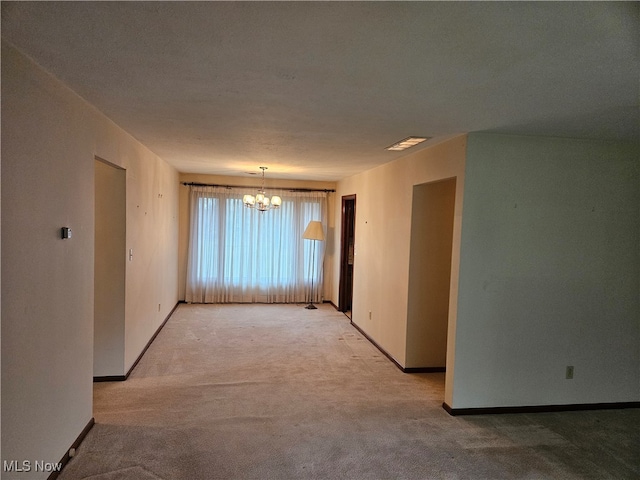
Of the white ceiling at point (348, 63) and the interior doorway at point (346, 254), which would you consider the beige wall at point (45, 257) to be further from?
the interior doorway at point (346, 254)

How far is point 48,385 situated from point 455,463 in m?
2.53

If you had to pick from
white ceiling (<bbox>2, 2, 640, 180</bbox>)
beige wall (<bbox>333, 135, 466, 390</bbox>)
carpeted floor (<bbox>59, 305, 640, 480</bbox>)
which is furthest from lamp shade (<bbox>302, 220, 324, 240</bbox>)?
white ceiling (<bbox>2, 2, 640, 180</bbox>)

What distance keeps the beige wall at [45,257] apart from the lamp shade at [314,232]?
13.4ft

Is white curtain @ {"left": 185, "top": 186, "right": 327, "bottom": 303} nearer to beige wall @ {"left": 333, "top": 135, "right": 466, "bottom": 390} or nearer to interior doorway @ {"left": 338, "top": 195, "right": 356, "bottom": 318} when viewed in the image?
interior doorway @ {"left": 338, "top": 195, "right": 356, "bottom": 318}

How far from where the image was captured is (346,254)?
6.93 meters

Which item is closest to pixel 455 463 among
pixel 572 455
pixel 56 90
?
pixel 572 455

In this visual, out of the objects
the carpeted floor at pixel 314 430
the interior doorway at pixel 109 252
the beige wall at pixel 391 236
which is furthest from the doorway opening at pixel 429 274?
the interior doorway at pixel 109 252

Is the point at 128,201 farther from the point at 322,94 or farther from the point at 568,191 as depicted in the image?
the point at 568,191

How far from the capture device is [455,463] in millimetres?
2613

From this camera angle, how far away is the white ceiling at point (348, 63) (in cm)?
139

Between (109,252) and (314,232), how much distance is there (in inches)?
155

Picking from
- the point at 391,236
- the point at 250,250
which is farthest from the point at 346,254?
the point at 391,236

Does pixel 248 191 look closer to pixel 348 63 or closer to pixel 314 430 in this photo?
pixel 314 430

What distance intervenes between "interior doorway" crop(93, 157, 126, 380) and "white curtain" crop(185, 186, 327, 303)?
3424 millimetres
